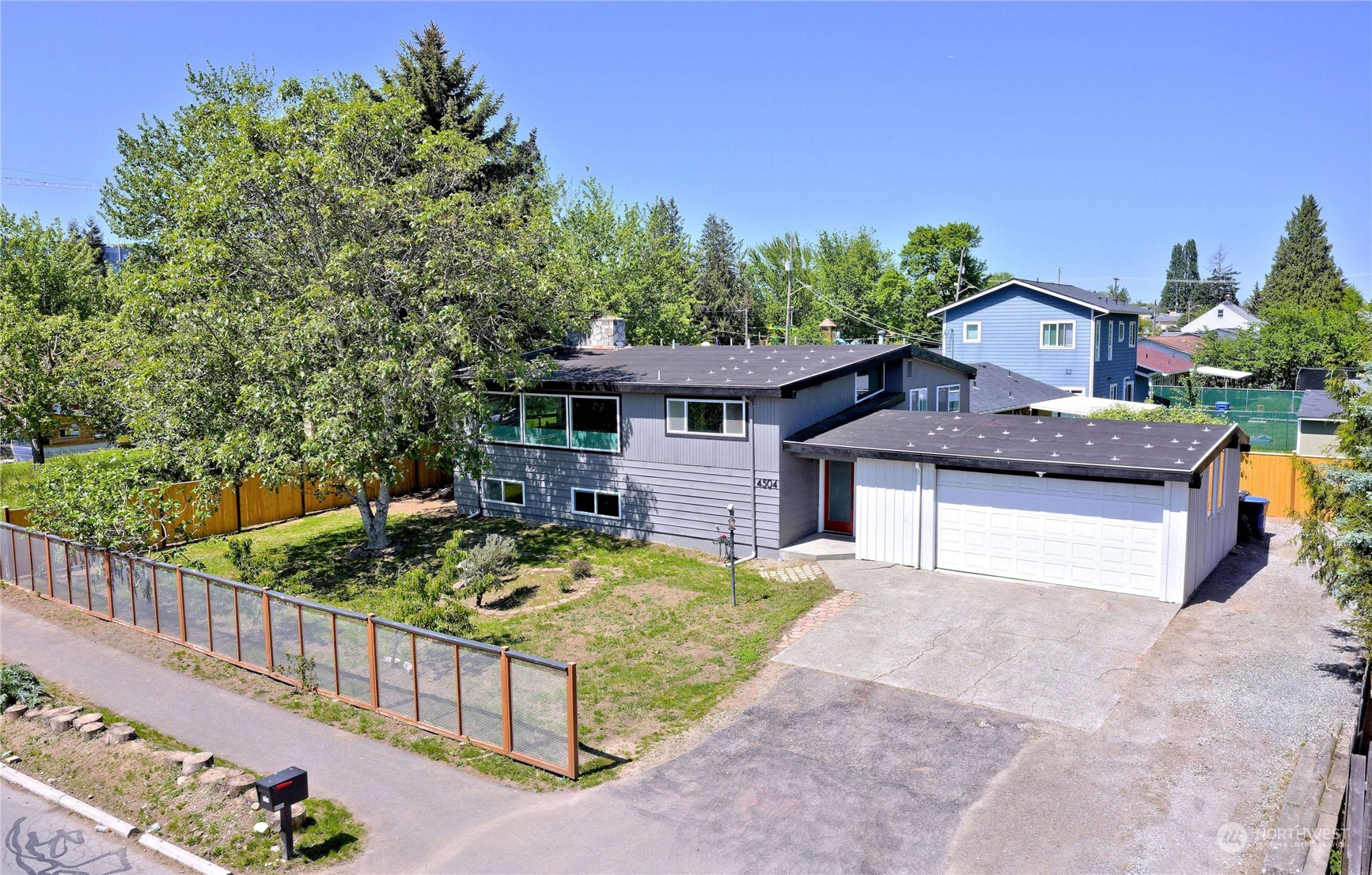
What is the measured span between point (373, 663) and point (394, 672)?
1.15 feet

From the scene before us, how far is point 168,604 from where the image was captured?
14.0m

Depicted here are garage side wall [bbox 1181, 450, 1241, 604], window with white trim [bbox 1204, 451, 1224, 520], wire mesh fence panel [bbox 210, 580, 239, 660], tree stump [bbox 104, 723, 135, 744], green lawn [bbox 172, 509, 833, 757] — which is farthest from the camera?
window with white trim [bbox 1204, 451, 1224, 520]

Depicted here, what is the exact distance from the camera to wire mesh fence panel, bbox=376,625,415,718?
1077cm

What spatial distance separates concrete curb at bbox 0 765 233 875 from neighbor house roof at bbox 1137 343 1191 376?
5328cm

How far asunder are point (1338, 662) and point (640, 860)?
1061 centimetres

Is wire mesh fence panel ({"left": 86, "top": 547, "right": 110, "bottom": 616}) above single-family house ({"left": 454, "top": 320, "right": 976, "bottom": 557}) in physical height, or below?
below

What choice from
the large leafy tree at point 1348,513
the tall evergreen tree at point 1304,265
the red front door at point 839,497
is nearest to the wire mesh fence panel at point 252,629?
the red front door at point 839,497

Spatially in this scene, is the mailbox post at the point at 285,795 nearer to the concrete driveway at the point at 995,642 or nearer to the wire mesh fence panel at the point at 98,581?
the concrete driveway at the point at 995,642

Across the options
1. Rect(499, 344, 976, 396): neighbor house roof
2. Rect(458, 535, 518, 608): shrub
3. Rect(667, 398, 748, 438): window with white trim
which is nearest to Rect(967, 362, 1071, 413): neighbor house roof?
Rect(499, 344, 976, 396): neighbor house roof

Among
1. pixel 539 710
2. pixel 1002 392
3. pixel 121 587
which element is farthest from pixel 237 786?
pixel 1002 392

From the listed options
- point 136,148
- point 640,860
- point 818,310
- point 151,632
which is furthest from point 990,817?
point 818,310

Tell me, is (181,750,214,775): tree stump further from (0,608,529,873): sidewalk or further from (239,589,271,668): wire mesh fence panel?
(239,589,271,668): wire mesh fence panel

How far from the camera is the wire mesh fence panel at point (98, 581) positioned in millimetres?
15172

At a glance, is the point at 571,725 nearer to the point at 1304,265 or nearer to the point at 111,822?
the point at 111,822
